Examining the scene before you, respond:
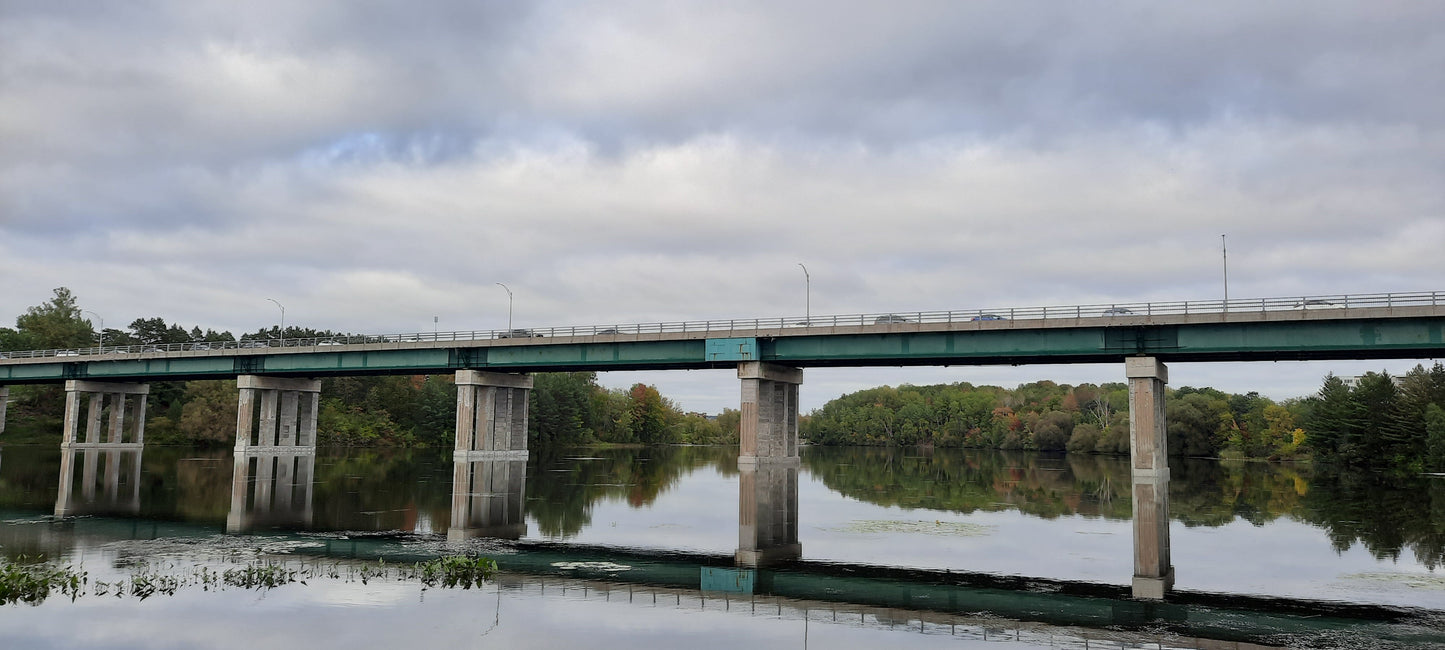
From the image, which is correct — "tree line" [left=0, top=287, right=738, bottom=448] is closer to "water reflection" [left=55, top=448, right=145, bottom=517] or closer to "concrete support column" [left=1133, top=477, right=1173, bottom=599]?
"water reflection" [left=55, top=448, right=145, bottom=517]

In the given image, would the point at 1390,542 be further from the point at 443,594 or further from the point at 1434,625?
the point at 443,594

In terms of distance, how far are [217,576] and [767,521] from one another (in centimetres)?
2102

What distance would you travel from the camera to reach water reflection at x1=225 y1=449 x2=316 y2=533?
114 feet

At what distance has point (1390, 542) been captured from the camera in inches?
1265

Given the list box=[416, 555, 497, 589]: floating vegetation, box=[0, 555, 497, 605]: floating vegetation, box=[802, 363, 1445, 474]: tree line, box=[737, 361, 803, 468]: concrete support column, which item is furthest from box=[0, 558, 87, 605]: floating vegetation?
box=[802, 363, 1445, 474]: tree line

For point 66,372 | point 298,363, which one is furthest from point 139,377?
point 298,363

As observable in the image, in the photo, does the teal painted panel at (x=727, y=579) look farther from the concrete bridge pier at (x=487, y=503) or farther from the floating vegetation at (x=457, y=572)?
the concrete bridge pier at (x=487, y=503)

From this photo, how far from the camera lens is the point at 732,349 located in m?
76.6

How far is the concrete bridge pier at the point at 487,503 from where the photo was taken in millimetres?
32625

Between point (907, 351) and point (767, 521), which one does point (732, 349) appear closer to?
point (907, 351)

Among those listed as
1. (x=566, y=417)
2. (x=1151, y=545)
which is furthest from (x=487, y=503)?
(x=566, y=417)

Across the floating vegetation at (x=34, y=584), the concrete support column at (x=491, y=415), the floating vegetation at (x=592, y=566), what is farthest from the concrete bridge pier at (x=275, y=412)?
the floating vegetation at (x=592, y=566)

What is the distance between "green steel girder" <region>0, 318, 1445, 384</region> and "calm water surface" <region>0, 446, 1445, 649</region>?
38.4 ft

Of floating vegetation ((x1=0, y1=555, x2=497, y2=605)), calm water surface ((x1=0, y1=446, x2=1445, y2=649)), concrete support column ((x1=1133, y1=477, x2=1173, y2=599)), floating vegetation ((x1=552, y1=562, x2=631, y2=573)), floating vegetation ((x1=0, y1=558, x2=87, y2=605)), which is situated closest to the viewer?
calm water surface ((x1=0, y1=446, x2=1445, y2=649))
